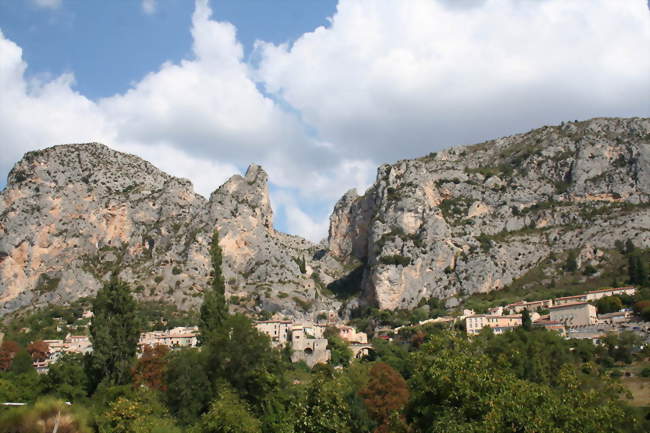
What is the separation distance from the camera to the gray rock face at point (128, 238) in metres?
133

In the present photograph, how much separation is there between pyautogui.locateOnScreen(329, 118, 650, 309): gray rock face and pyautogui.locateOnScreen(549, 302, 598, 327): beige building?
1181 inches

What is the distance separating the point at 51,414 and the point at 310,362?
237ft

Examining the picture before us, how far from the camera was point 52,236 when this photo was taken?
141 metres

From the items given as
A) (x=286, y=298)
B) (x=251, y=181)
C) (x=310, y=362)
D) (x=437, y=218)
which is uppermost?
(x=251, y=181)

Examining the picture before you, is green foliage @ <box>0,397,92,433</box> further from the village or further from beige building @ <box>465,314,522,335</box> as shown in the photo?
beige building @ <box>465,314,522,335</box>

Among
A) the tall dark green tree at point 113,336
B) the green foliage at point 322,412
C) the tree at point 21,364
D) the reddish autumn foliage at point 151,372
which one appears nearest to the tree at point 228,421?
the green foliage at point 322,412

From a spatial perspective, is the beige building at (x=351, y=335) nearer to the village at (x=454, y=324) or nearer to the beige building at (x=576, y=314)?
the village at (x=454, y=324)

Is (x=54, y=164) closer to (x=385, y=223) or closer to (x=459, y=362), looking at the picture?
(x=385, y=223)

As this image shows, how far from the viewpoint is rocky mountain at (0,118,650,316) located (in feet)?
443

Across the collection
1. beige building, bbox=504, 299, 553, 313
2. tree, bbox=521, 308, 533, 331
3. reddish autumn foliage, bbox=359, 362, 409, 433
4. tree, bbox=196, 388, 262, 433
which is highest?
beige building, bbox=504, 299, 553, 313

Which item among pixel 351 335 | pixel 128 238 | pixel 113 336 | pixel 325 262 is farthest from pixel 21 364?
pixel 325 262

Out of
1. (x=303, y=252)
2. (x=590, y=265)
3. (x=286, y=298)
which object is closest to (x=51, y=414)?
(x=286, y=298)

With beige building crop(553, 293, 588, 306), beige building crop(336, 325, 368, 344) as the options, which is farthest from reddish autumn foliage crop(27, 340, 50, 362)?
beige building crop(553, 293, 588, 306)

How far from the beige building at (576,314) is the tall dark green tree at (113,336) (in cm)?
6640
